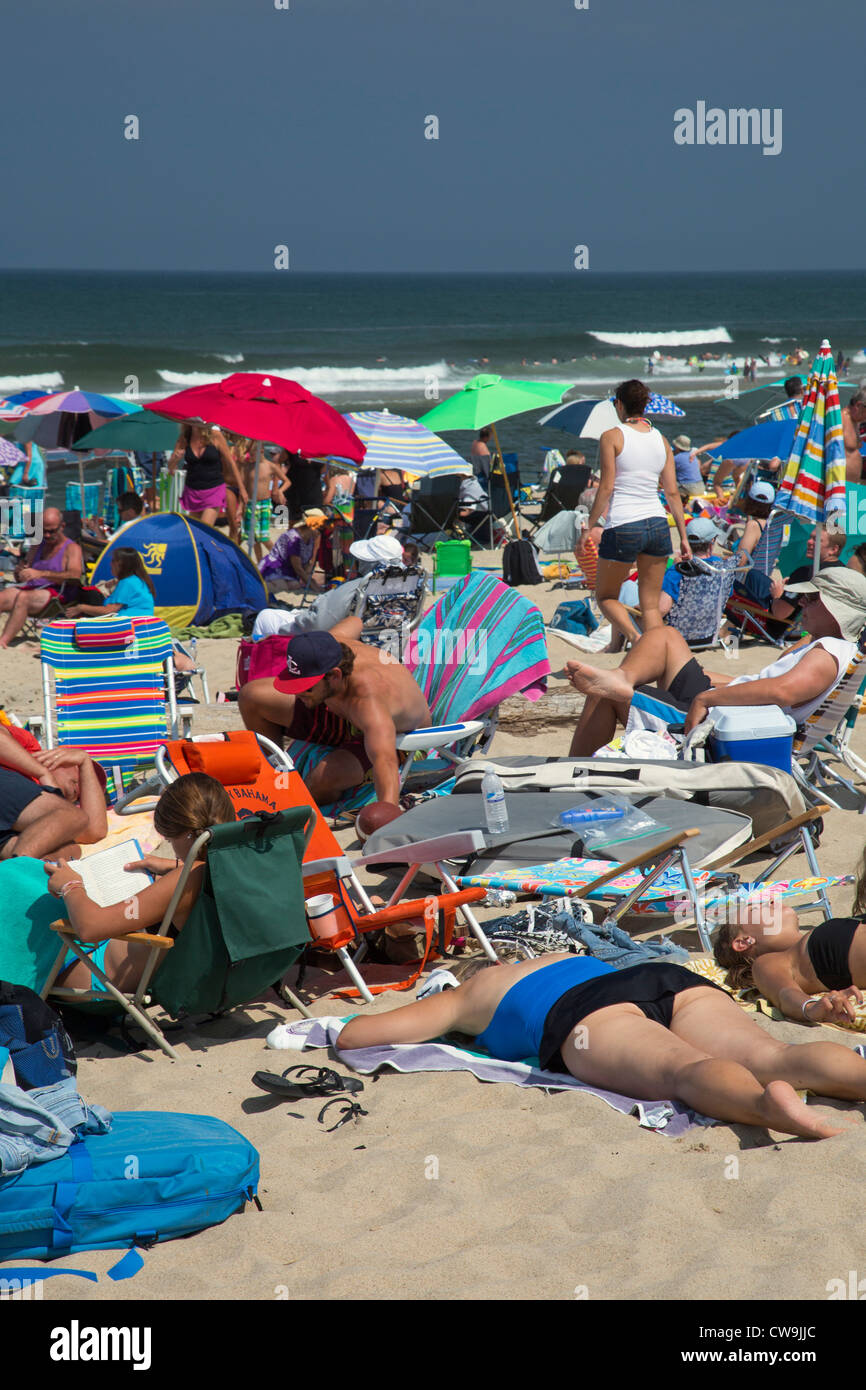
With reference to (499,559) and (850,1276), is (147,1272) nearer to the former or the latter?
(850,1276)

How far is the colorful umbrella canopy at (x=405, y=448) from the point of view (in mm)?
10711

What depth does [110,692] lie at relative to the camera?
5844 mm

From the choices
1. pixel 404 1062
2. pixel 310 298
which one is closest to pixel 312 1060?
pixel 404 1062

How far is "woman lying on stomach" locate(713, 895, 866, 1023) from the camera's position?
3244 millimetres

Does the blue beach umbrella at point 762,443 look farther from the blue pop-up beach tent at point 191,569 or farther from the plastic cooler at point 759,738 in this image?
the plastic cooler at point 759,738

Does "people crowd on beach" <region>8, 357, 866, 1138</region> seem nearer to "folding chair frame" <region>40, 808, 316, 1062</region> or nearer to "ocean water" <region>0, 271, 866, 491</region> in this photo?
"folding chair frame" <region>40, 808, 316, 1062</region>

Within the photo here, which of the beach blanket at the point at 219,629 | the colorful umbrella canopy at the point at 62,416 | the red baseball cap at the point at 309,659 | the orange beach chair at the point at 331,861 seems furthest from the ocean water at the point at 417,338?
the orange beach chair at the point at 331,861

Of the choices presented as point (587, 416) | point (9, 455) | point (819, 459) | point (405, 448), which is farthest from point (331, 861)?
point (587, 416)

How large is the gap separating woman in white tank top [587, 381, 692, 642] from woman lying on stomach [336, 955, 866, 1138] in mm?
3710

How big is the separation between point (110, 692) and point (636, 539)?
278cm

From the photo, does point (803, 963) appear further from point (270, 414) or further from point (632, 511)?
point (270, 414)

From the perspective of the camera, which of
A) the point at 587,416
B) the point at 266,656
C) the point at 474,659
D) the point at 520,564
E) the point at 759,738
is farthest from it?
the point at 587,416

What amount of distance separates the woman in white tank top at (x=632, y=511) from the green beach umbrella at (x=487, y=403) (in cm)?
408
